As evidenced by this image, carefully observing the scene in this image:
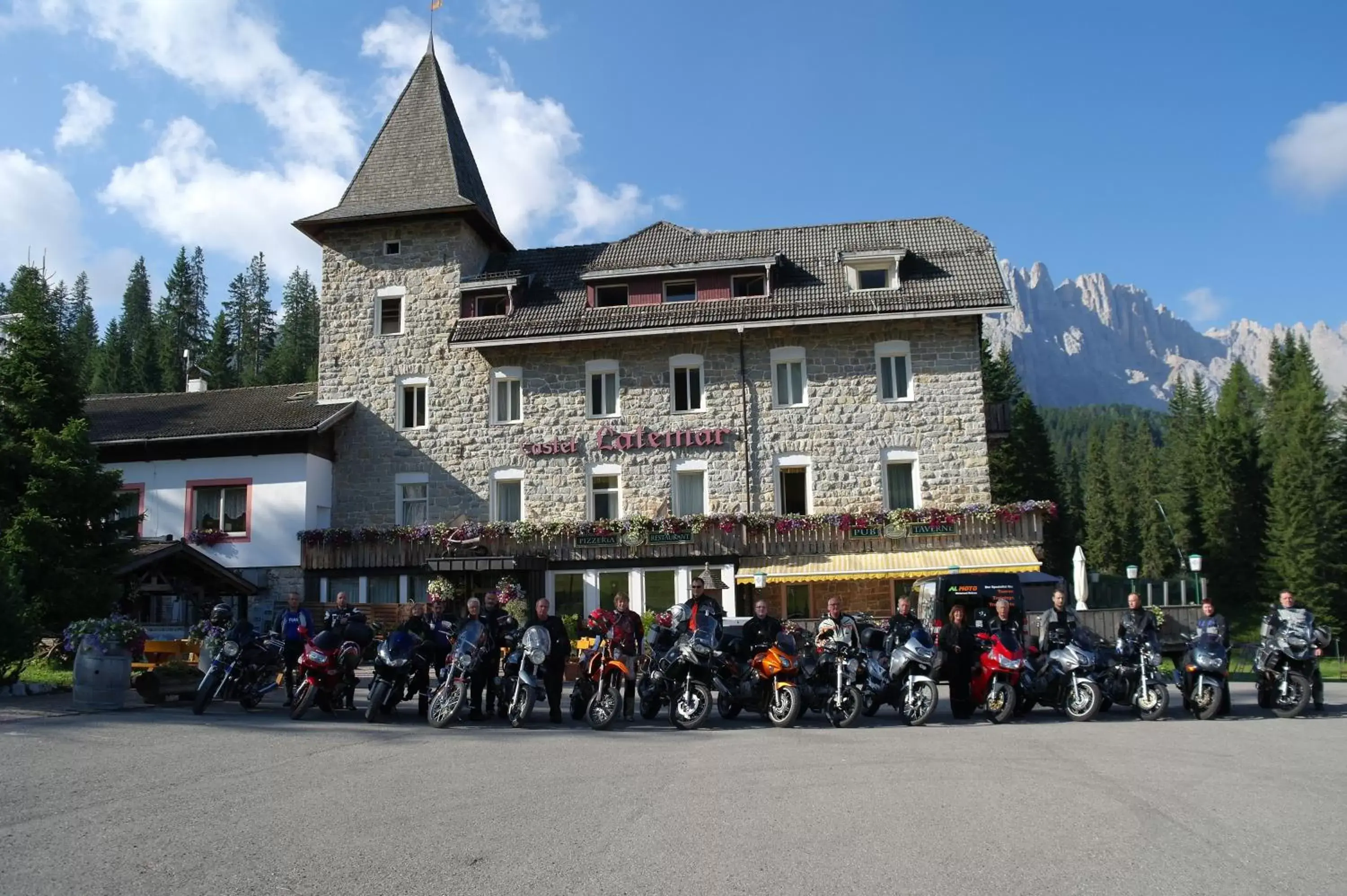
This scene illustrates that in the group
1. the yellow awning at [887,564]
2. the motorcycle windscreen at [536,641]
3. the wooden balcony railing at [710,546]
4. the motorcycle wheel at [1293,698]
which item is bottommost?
the motorcycle wheel at [1293,698]

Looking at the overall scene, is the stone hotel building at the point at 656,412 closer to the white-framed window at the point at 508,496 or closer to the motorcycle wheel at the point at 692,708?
the white-framed window at the point at 508,496

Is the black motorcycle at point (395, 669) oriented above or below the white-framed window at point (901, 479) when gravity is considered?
below

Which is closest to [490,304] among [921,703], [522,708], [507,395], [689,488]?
[507,395]

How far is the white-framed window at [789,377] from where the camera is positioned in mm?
28734

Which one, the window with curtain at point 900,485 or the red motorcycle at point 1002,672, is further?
the window with curtain at point 900,485

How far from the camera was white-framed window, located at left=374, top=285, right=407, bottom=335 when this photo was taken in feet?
101

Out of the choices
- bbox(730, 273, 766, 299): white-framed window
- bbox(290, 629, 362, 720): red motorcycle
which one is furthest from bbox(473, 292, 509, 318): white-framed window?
bbox(290, 629, 362, 720): red motorcycle

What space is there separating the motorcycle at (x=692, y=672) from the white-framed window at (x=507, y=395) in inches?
672

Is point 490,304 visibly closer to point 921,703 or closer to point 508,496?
point 508,496

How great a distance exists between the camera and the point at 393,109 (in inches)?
1355

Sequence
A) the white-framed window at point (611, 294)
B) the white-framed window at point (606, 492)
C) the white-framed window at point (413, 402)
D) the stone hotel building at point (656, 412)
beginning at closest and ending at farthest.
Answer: the stone hotel building at point (656, 412)
the white-framed window at point (606, 492)
the white-framed window at point (611, 294)
the white-framed window at point (413, 402)

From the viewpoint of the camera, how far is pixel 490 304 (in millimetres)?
30406

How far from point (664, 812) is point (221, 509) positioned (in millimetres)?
25023

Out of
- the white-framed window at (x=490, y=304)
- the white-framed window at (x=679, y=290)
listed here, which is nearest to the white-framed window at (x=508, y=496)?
the white-framed window at (x=490, y=304)
